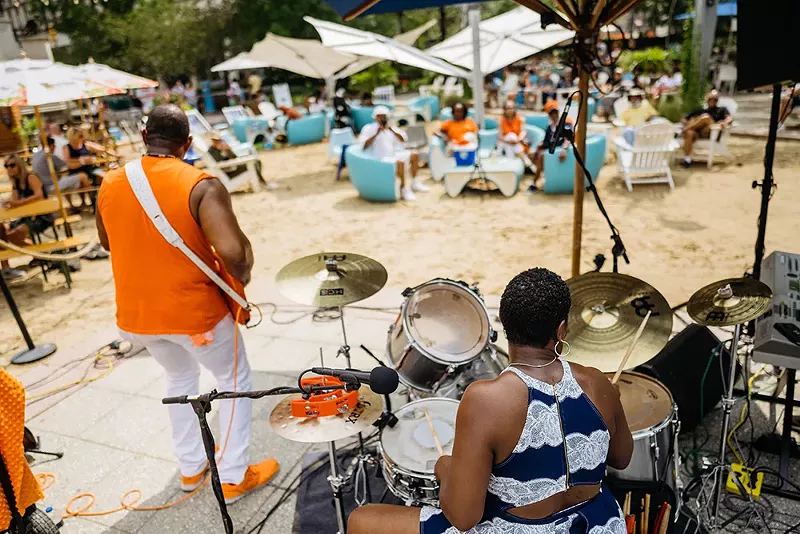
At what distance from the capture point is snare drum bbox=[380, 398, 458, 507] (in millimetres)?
2268

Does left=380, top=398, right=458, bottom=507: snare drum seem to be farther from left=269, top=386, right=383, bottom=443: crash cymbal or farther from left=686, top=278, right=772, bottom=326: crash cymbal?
left=686, top=278, right=772, bottom=326: crash cymbal

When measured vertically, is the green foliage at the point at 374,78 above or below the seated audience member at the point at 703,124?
above

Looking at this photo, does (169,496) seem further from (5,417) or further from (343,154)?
(343,154)

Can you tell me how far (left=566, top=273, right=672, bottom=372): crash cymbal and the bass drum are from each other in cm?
54

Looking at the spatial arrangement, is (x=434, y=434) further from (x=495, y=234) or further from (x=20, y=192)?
(x=20, y=192)

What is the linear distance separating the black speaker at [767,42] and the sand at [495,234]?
257 centimetres

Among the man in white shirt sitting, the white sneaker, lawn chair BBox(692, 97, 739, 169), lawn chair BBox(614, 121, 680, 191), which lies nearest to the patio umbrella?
the man in white shirt sitting

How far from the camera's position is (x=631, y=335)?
2688mm

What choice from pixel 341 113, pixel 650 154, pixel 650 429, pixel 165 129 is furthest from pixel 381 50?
pixel 650 429

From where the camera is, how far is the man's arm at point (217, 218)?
2.58 m

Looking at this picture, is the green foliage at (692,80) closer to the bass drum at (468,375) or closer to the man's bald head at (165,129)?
the bass drum at (468,375)

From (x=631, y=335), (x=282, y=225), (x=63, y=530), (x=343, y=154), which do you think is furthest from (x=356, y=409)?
(x=343, y=154)

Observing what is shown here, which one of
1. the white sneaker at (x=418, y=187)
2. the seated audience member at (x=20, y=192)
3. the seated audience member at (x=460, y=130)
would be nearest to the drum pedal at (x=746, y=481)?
the seated audience member at (x=20, y=192)

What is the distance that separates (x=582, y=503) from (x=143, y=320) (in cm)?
214
